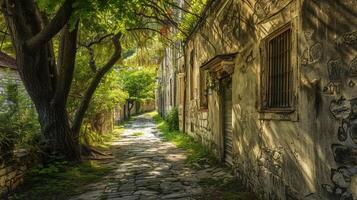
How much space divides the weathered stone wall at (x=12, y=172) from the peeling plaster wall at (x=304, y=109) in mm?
4210

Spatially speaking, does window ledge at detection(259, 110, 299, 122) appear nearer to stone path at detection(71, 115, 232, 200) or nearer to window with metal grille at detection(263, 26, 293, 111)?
window with metal grille at detection(263, 26, 293, 111)

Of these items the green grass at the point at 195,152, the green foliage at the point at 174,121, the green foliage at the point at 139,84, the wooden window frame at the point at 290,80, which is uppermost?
the green foliage at the point at 139,84

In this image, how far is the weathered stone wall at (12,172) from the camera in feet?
20.4

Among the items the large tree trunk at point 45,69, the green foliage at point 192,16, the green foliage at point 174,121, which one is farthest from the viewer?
the green foliage at point 174,121

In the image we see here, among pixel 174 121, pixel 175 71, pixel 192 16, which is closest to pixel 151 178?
pixel 192 16

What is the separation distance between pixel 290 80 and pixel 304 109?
781 millimetres

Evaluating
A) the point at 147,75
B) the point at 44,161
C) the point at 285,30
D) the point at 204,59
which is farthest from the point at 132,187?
the point at 147,75

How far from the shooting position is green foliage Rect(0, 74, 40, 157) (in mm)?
6598

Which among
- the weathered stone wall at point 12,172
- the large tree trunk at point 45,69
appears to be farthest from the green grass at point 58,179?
the large tree trunk at point 45,69

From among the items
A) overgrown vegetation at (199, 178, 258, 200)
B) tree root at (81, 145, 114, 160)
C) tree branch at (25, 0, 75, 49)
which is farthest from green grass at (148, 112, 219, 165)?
tree branch at (25, 0, 75, 49)

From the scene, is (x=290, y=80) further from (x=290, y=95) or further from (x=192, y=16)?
(x=192, y=16)

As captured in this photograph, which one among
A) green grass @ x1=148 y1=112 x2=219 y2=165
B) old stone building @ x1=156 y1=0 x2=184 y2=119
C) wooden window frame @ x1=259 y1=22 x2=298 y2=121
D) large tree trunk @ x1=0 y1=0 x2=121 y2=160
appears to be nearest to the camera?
wooden window frame @ x1=259 y1=22 x2=298 y2=121

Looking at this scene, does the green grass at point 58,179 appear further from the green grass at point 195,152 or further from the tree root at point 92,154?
the green grass at point 195,152

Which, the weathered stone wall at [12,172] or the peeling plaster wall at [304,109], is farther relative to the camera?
the weathered stone wall at [12,172]
